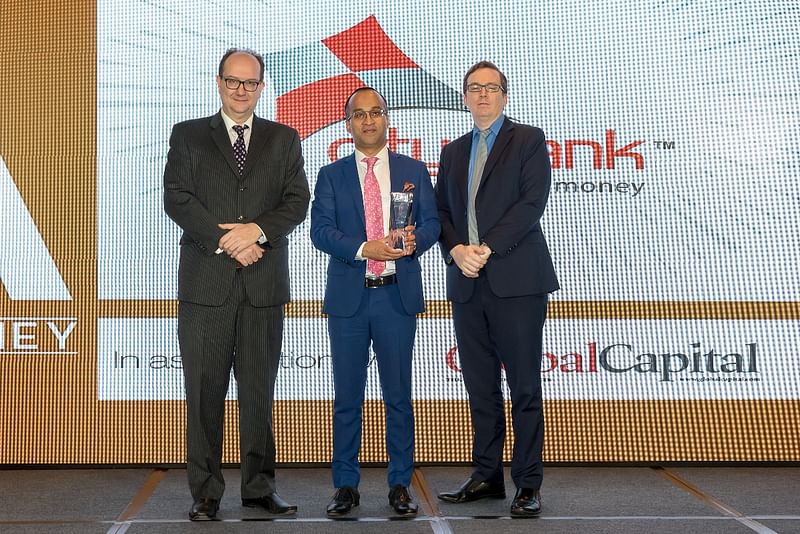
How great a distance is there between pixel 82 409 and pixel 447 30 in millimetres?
2642

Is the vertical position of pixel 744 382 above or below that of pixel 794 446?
above

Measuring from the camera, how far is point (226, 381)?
9.78 feet

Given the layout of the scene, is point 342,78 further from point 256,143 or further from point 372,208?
point 372,208

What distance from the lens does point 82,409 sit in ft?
12.6

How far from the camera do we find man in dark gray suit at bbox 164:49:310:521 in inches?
115

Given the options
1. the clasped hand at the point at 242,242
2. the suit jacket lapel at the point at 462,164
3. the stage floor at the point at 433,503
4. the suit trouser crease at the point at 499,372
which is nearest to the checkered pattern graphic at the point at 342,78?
the suit jacket lapel at the point at 462,164

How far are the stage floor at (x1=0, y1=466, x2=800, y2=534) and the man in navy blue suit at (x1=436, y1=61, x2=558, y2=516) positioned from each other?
223mm

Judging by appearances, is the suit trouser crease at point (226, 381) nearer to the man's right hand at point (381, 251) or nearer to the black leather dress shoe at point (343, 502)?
the black leather dress shoe at point (343, 502)

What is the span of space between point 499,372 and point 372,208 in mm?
839

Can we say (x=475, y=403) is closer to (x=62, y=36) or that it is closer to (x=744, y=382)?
(x=744, y=382)

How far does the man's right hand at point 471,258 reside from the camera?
9.66 feet

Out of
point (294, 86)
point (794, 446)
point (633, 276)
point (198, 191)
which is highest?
point (294, 86)

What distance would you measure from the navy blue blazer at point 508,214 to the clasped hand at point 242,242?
768mm

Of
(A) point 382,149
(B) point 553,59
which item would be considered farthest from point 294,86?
(B) point 553,59
